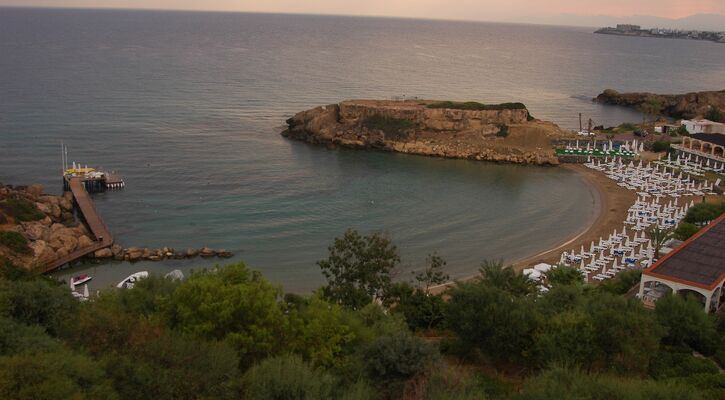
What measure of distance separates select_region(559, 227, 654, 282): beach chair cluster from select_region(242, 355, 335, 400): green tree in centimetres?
2115

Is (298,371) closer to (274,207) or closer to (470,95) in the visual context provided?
(274,207)

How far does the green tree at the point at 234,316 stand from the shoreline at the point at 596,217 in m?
14.8

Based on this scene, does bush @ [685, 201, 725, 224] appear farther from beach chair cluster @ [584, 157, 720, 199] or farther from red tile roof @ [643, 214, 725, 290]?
beach chair cluster @ [584, 157, 720, 199]

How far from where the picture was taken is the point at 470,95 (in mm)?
95000

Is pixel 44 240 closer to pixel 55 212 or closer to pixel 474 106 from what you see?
pixel 55 212

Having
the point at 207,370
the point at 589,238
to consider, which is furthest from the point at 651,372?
the point at 589,238

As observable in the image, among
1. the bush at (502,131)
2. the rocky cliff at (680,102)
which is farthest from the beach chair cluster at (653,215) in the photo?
the rocky cliff at (680,102)

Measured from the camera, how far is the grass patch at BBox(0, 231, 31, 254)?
102ft

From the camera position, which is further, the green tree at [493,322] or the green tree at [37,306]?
the green tree at [493,322]

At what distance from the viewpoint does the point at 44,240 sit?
33031 millimetres

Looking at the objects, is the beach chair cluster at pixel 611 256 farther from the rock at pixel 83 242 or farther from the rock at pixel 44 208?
the rock at pixel 44 208

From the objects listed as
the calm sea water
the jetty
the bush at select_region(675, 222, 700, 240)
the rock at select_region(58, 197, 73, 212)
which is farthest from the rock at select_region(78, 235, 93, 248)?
the bush at select_region(675, 222, 700, 240)

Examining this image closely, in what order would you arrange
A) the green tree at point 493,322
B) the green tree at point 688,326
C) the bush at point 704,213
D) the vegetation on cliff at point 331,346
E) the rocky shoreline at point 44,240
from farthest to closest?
the bush at point 704,213, the rocky shoreline at point 44,240, the green tree at point 688,326, the green tree at point 493,322, the vegetation on cliff at point 331,346

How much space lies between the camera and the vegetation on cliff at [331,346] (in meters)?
12.4
